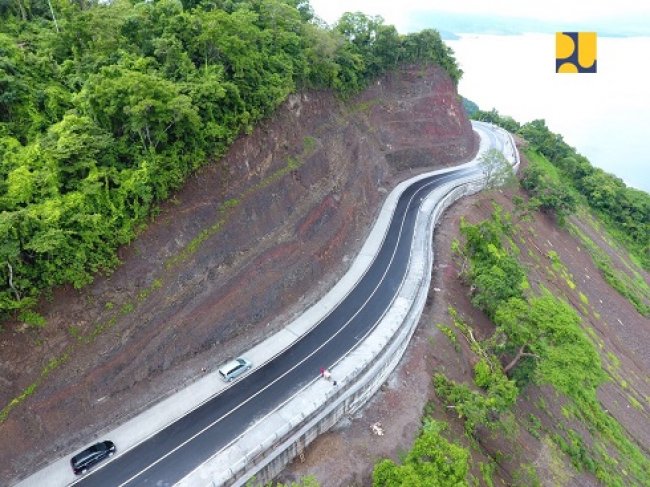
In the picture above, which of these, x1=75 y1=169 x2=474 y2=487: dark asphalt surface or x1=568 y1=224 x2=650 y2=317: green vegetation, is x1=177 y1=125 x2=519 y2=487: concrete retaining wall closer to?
x1=75 y1=169 x2=474 y2=487: dark asphalt surface

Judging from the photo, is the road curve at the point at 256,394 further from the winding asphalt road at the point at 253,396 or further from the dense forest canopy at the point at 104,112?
the dense forest canopy at the point at 104,112

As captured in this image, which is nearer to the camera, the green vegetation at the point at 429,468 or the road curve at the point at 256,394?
the green vegetation at the point at 429,468

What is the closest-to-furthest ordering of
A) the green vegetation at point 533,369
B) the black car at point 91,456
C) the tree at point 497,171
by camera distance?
1. the black car at point 91,456
2. the green vegetation at point 533,369
3. the tree at point 497,171

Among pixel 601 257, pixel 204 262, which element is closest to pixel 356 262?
pixel 204 262

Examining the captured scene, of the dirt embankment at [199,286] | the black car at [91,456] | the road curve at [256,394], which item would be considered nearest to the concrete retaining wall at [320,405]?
the road curve at [256,394]

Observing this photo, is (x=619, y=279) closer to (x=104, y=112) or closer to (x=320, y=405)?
(x=320, y=405)

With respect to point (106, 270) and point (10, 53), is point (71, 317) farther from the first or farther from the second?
point (10, 53)

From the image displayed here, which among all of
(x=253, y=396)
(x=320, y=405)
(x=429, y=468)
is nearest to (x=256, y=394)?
(x=253, y=396)
